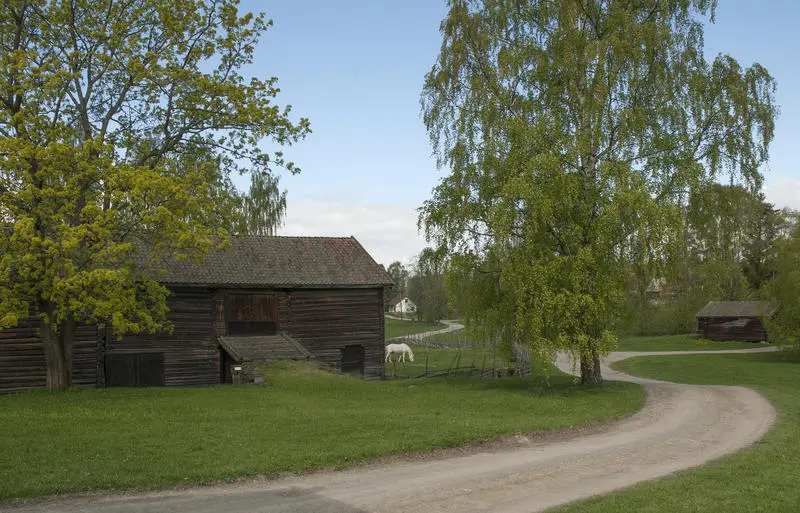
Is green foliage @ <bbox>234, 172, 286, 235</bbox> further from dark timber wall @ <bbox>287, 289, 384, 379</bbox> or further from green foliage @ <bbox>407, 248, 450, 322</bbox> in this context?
dark timber wall @ <bbox>287, 289, 384, 379</bbox>

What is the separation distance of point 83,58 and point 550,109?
56.8ft

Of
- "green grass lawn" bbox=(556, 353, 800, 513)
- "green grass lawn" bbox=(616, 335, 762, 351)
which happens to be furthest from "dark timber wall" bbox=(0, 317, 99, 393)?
"green grass lawn" bbox=(616, 335, 762, 351)

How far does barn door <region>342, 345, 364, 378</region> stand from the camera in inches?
1373

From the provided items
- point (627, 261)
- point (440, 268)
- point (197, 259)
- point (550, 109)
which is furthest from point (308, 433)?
point (550, 109)

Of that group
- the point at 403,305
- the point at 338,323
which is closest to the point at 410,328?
the point at 338,323

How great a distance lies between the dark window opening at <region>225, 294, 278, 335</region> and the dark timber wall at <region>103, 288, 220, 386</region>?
0.97 m

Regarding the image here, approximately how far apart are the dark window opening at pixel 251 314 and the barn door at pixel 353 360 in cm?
422

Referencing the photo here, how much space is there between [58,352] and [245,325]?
31.6 feet

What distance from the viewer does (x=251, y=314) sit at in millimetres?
32469

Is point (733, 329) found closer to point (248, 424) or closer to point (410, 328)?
point (410, 328)

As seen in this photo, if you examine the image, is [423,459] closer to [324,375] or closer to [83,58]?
[324,375]

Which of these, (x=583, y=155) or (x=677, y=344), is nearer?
(x=583, y=155)

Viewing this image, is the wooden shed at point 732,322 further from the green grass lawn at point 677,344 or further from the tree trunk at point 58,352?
the tree trunk at point 58,352

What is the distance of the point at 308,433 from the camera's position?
54.6 feet
